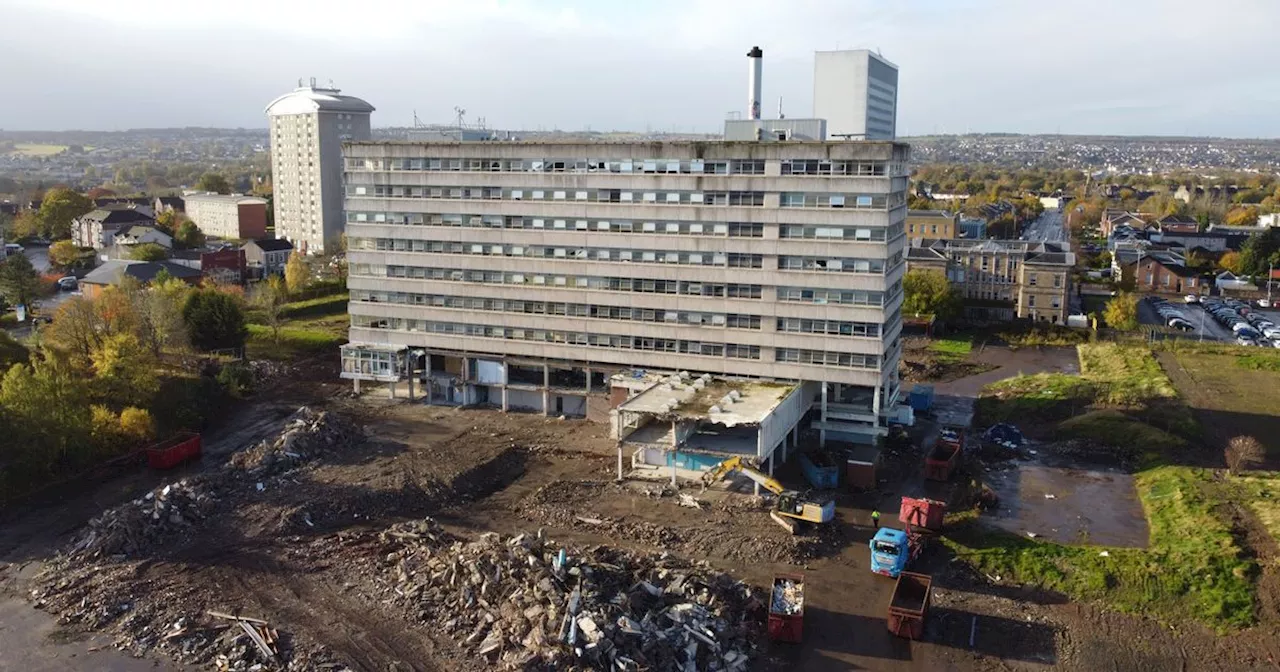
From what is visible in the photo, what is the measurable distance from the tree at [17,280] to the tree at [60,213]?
196ft

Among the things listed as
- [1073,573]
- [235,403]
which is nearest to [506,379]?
[235,403]

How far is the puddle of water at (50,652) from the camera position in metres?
31.2

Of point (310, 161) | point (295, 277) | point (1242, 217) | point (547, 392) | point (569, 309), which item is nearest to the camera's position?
point (569, 309)

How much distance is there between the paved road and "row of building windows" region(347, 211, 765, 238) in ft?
298

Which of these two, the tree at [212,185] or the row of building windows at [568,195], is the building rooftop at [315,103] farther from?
the row of building windows at [568,195]

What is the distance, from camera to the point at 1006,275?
309 feet

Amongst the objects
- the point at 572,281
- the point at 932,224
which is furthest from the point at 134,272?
the point at 932,224

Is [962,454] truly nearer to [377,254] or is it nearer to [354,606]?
[354,606]

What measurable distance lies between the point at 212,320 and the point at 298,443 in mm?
25328

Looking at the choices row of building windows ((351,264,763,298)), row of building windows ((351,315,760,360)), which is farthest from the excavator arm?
row of building windows ((351,264,763,298))

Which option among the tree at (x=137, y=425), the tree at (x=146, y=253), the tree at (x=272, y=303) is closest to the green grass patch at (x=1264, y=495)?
the tree at (x=137, y=425)

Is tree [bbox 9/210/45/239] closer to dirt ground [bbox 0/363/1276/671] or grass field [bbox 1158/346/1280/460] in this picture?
dirt ground [bbox 0/363/1276/671]

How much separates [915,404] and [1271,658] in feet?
101

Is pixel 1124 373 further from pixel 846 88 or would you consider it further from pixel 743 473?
pixel 846 88
